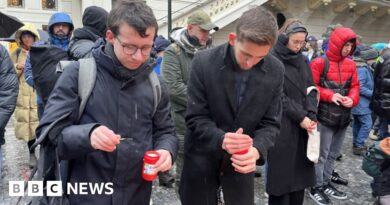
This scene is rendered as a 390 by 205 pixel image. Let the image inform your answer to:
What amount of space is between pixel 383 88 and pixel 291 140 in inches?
73.7

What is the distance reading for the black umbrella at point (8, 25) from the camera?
4762mm

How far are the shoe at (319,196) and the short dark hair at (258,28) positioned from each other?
2867mm

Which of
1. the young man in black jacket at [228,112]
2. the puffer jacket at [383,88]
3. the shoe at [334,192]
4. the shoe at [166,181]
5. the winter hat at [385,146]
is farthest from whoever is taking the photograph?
the shoe at [166,181]

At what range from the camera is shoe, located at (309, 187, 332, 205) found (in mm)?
4129

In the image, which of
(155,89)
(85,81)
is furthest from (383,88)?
(85,81)

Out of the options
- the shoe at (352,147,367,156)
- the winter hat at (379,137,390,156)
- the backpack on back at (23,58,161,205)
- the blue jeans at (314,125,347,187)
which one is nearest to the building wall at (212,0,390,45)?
the shoe at (352,147,367,156)

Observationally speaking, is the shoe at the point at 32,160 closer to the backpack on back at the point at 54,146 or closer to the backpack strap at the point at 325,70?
the backpack on back at the point at 54,146

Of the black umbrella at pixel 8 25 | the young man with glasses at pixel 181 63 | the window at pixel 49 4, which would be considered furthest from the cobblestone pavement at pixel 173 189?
the window at pixel 49 4

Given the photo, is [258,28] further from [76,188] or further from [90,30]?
[90,30]

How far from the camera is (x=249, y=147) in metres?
1.85

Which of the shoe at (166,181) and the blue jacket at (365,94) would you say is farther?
the blue jacket at (365,94)

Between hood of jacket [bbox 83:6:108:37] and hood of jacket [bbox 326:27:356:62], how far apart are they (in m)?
2.40

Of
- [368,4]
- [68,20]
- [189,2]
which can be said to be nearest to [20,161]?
[68,20]

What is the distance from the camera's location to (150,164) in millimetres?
1679
